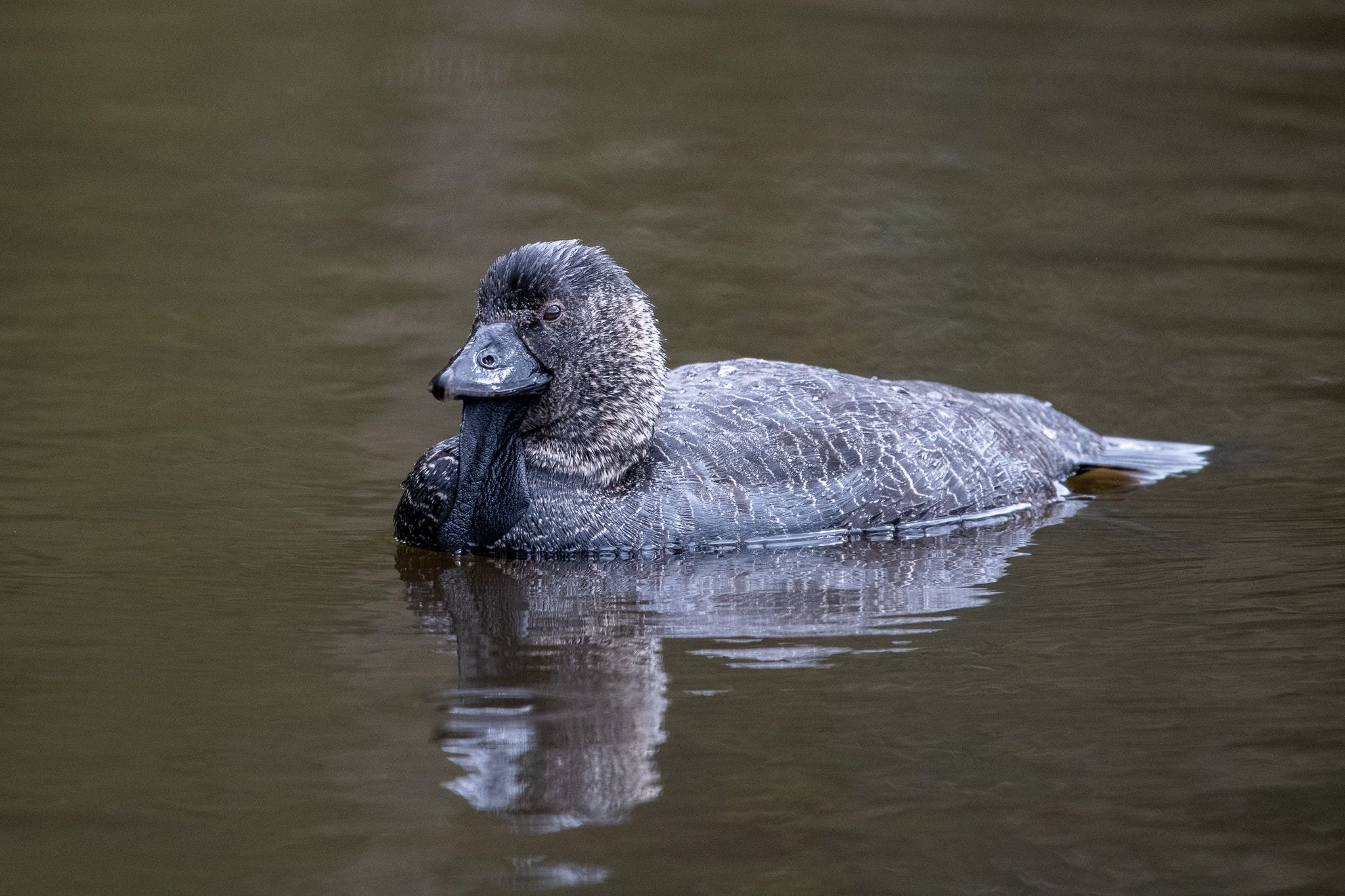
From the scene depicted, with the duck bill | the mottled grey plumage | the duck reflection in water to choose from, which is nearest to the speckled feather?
the mottled grey plumage

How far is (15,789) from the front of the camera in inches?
211

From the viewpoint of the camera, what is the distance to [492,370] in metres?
7.51

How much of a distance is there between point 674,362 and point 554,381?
2.99 meters

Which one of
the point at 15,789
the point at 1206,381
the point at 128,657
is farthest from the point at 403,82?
the point at 15,789

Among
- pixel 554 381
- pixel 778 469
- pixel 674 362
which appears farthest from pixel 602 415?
pixel 674 362

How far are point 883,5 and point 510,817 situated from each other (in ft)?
50.4

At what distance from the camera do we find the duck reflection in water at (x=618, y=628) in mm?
5590

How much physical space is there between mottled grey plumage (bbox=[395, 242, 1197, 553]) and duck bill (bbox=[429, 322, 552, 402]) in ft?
0.27

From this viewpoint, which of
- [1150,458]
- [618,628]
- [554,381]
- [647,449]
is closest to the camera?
[618,628]

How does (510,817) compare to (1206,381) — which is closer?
(510,817)

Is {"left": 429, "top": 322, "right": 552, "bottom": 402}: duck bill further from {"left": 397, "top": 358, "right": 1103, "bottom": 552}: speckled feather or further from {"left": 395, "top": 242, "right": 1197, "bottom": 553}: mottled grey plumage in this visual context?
{"left": 397, "top": 358, "right": 1103, "bottom": 552}: speckled feather

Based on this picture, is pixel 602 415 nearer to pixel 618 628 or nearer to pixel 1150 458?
pixel 618 628

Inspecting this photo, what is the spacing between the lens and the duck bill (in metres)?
7.30

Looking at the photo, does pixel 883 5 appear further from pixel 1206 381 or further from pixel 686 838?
pixel 686 838
